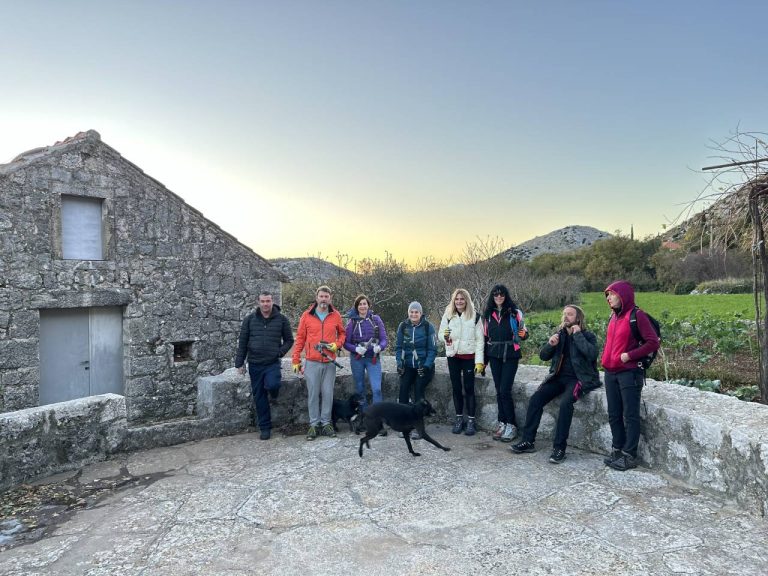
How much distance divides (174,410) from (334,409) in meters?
4.98

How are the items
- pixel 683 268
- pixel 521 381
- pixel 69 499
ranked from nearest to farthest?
pixel 69 499, pixel 521 381, pixel 683 268

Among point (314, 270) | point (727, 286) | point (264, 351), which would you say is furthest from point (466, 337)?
point (727, 286)

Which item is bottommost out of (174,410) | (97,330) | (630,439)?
(174,410)

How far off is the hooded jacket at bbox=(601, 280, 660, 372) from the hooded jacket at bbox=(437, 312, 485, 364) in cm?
131

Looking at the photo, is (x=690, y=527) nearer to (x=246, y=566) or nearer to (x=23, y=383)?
(x=246, y=566)

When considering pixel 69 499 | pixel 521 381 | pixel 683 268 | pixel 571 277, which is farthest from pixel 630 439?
pixel 683 268

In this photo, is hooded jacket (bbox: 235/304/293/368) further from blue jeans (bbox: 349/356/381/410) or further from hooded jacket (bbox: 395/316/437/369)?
hooded jacket (bbox: 395/316/437/369)

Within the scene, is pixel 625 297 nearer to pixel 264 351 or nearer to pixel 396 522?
pixel 396 522

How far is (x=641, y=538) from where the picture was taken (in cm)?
316

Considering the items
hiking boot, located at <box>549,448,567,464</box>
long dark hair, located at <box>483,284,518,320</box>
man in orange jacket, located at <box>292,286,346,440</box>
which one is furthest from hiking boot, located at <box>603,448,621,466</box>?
man in orange jacket, located at <box>292,286,346,440</box>

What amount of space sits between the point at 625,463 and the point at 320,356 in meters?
3.09

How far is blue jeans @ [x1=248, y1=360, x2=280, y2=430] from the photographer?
5.52m

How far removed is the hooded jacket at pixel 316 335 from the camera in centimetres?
558


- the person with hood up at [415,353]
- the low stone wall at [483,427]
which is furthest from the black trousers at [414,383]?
the low stone wall at [483,427]
